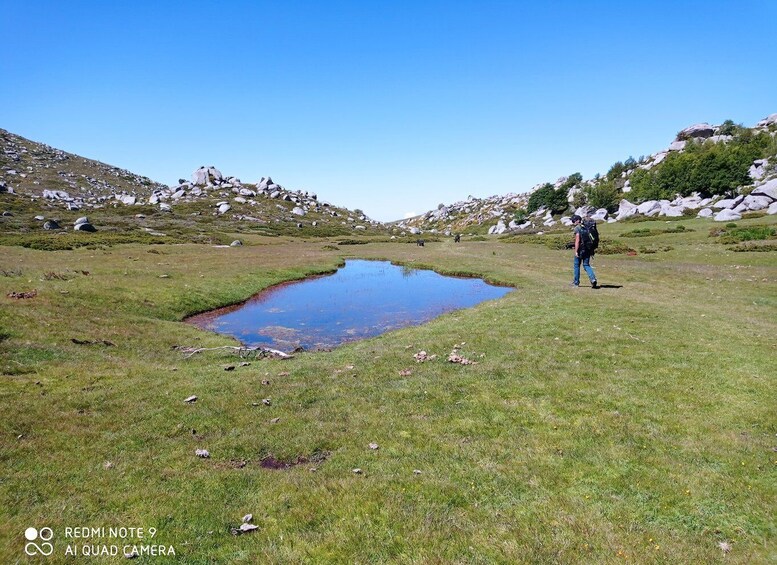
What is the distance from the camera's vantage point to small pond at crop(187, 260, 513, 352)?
93.2 ft

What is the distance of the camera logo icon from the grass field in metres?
0.12

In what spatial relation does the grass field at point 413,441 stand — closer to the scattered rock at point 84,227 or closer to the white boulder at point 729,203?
the scattered rock at point 84,227

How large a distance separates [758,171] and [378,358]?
156 m

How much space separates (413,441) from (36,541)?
26.9ft

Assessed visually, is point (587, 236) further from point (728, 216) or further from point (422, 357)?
point (728, 216)

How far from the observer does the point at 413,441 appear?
11.6 meters

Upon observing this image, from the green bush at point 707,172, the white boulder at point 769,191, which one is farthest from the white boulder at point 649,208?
the white boulder at point 769,191

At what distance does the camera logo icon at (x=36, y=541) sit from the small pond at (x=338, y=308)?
16800 millimetres

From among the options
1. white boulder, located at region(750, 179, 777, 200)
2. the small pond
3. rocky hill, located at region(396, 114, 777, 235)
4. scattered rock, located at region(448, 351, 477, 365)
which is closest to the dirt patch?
scattered rock, located at region(448, 351, 477, 365)

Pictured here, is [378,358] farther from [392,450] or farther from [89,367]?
[89,367]

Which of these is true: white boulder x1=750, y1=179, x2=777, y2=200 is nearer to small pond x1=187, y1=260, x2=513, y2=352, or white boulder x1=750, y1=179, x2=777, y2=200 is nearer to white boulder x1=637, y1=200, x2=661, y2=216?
white boulder x1=637, y1=200, x2=661, y2=216

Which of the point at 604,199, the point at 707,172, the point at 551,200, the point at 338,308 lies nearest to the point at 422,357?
the point at 338,308

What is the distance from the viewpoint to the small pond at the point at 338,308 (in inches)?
1118

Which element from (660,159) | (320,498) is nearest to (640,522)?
(320,498)
